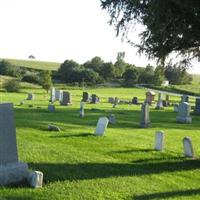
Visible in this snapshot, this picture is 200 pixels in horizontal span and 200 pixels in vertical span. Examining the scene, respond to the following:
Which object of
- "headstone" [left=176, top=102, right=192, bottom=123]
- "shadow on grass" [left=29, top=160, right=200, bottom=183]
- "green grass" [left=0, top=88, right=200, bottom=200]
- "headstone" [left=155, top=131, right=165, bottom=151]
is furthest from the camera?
"headstone" [left=176, top=102, right=192, bottom=123]

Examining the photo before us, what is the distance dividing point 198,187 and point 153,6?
4457 millimetres

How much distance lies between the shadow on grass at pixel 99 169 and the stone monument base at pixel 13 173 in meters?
0.49

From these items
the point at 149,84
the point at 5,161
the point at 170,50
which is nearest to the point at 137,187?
the point at 5,161

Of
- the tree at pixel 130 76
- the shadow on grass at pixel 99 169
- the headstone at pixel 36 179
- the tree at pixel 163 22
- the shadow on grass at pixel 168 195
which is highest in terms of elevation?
the tree at pixel 163 22

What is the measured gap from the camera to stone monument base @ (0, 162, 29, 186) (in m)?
9.26

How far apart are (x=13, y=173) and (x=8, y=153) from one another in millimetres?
387

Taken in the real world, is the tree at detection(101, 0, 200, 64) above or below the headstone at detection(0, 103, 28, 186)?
above

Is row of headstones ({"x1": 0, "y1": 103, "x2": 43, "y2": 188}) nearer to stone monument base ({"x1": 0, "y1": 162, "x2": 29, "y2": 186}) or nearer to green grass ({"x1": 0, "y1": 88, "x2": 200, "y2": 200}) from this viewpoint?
stone monument base ({"x1": 0, "y1": 162, "x2": 29, "y2": 186})

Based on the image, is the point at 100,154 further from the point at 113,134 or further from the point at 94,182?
the point at 113,134

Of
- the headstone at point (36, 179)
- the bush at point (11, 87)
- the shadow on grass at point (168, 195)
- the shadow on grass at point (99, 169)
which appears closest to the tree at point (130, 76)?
the bush at point (11, 87)

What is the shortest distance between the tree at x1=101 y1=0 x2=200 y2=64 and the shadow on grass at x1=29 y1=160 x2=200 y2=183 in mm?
3302

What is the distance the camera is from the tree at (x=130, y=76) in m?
95.6

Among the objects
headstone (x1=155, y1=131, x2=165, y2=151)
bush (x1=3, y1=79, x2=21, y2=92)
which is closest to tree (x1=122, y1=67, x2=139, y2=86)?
bush (x1=3, y1=79, x2=21, y2=92)

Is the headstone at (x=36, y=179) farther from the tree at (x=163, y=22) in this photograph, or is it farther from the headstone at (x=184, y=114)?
the headstone at (x=184, y=114)
